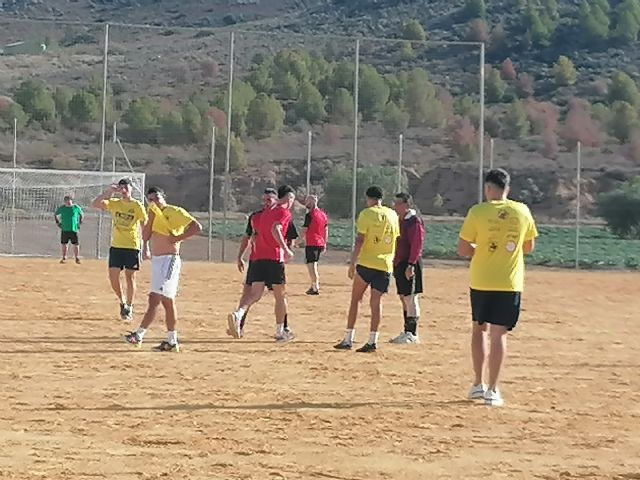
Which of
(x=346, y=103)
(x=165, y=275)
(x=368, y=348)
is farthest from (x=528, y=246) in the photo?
(x=346, y=103)

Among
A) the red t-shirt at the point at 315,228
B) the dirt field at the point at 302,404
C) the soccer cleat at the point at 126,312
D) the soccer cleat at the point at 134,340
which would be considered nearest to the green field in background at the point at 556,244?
the red t-shirt at the point at 315,228

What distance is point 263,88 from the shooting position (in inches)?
1992

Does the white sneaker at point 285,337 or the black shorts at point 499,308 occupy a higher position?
the black shorts at point 499,308

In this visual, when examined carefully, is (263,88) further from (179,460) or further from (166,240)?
(179,460)

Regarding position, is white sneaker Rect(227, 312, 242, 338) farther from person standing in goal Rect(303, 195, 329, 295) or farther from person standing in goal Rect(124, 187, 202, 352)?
person standing in goal Rect(303, 195, 329, 295)

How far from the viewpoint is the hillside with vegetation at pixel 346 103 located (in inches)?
1821

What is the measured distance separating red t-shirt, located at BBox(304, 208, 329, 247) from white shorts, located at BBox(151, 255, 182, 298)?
930 cm

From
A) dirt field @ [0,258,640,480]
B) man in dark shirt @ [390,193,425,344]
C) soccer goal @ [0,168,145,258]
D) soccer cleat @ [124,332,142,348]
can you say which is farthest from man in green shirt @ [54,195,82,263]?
soccer cleat @ [124,332,142,348]

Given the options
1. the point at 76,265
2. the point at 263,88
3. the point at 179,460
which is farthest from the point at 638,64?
the point at 179,460

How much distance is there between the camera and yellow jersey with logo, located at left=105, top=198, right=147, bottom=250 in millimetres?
17359

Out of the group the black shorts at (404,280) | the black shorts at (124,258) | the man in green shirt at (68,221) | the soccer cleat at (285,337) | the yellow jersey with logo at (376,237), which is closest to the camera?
the yellow jersey with logo at (376,237)

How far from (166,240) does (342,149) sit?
115ft

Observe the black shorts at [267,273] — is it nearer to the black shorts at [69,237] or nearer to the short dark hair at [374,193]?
the short dark hair at [374,193]

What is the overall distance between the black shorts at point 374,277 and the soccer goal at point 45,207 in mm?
20493
